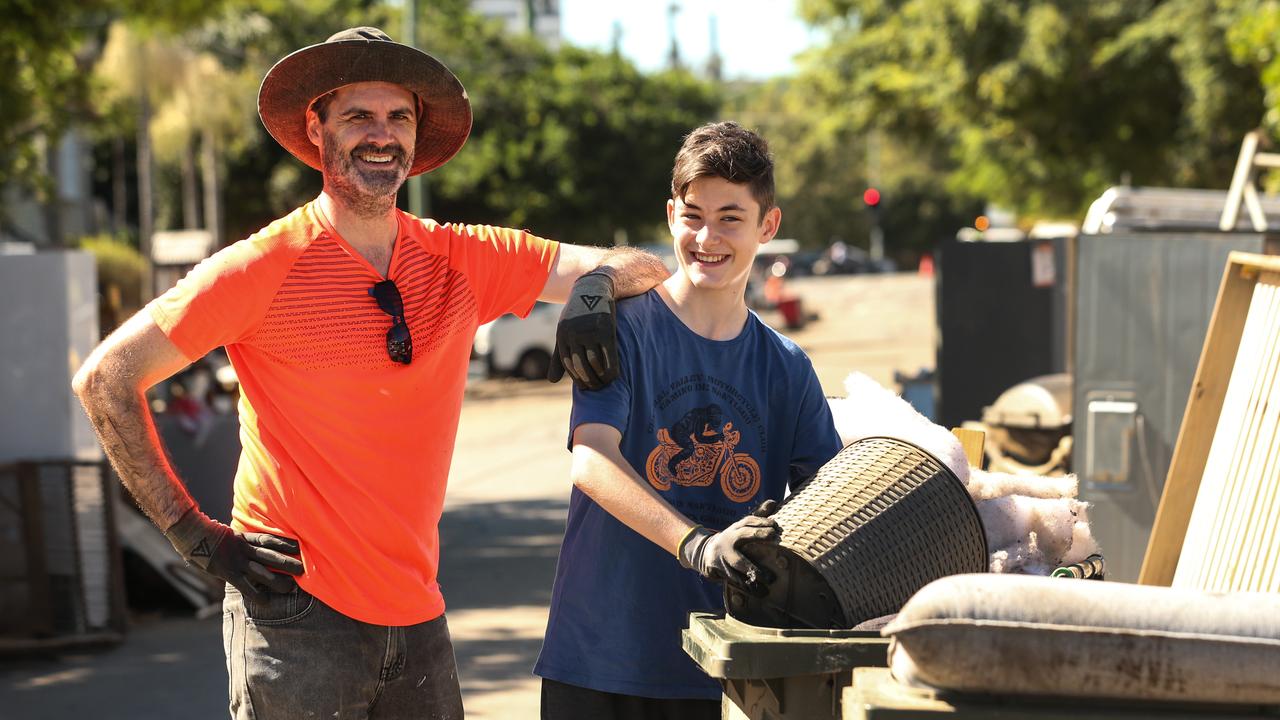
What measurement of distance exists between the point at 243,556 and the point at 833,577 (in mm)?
1251

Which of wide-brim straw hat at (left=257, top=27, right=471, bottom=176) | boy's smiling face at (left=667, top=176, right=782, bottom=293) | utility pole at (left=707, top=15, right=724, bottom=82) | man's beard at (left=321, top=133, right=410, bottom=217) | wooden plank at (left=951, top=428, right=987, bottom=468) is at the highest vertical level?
utility pole at (left=707, top=15, right=724, bottom=82)

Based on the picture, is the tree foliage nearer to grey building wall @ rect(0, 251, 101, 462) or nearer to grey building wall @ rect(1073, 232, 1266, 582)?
grey building wall @ rect(1073, 232, 1266, 582)

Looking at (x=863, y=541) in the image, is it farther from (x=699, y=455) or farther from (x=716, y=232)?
(x=716, y=232)

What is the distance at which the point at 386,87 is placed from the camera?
3439mm

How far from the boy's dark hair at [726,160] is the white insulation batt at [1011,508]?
50cm

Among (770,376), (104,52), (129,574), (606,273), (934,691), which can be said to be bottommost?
(129,574)

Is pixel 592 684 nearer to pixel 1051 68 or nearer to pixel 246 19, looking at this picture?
pixel 1051 68

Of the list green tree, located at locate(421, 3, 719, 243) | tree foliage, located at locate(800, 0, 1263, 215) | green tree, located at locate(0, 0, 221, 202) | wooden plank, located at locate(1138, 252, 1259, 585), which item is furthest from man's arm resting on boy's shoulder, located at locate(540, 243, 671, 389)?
green tree, located at locate(421, 3, 719, 243)

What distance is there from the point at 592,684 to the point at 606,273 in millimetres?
891

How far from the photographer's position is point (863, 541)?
270cm

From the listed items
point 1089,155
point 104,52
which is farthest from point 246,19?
point 1089,155

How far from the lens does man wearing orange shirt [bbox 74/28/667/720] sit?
314cm

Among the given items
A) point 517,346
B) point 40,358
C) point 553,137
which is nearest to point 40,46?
point 40,358

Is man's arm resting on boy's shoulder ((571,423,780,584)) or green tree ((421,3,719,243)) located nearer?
man's arm resting on boy's shoulder ((571,423,780,584))
